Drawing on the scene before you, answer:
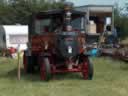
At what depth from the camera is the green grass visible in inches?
524

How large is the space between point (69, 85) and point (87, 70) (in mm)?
1818

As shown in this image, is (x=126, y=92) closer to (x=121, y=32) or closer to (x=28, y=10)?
(x=121, y=32)

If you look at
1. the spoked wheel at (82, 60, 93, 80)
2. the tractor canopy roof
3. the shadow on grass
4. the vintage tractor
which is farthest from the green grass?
the tractor canopy roof

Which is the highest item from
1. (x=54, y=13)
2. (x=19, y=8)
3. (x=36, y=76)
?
(x=19, y=8)

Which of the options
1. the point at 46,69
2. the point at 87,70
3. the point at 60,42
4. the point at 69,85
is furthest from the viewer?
the point at 87,70

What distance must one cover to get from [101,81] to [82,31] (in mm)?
2055

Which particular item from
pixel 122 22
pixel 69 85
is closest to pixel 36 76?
pixel 69 85

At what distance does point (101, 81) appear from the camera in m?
15.9

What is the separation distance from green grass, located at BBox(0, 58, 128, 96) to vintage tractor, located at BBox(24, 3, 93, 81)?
1.30ft

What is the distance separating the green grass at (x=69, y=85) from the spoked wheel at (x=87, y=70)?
0.63 feet

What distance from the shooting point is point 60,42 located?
1614cm

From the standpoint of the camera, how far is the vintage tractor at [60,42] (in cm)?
1616

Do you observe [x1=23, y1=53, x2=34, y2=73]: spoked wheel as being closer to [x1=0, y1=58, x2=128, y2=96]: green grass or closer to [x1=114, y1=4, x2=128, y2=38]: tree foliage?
[x1=0, y1=58, x2=128, y2=96]: green grass

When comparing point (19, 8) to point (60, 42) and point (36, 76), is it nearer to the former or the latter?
point (36, 76)
